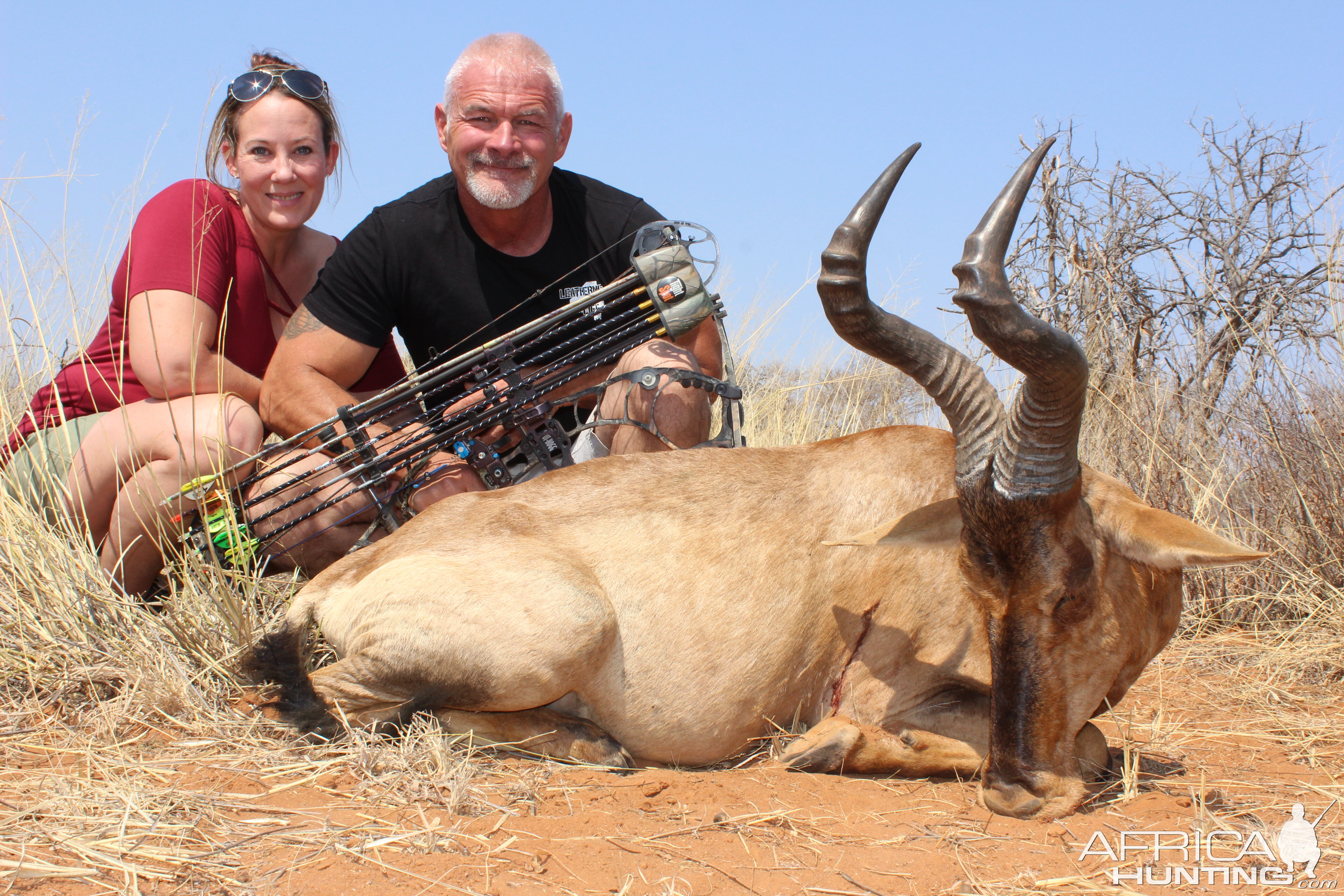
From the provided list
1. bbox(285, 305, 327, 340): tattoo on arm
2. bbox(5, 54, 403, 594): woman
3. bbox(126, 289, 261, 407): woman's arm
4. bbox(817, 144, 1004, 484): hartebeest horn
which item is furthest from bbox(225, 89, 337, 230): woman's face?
bbox(817, 144, 1004, 484): hartebeest horn

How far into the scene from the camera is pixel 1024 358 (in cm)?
335

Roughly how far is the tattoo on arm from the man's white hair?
5.10ft

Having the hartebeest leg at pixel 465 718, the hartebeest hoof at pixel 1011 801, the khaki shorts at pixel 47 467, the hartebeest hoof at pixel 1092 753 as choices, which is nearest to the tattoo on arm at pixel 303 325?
the khaki shorts at pixel 47 467

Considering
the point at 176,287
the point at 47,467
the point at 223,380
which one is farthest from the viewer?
the point at 223,380

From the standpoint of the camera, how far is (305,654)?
4211mm

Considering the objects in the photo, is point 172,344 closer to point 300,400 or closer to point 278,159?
point 300,400

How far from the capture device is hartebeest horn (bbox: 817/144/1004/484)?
141 inches

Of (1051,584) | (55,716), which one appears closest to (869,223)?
(1051,584)

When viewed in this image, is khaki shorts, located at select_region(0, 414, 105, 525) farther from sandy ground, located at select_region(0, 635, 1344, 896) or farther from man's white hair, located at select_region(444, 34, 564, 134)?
man's white hair, located at select_region(444, 34, 564, 134)

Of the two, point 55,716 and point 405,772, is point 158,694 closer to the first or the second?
point 55,716

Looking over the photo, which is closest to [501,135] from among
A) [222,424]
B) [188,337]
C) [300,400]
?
[300,400]

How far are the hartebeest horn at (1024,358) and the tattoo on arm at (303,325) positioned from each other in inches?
157

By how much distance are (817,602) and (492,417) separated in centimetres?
222

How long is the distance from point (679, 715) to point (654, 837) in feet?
2.85
